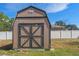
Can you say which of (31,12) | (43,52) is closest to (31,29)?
(31,12)

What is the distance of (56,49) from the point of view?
259 ft

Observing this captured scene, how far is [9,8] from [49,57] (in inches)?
65.2

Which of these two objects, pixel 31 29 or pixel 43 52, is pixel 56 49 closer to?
pixel 43 52

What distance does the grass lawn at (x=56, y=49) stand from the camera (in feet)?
258

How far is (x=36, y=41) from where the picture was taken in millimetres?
78938

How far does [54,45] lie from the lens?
259ft

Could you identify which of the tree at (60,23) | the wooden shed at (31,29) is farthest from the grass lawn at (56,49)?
the tree at (60,23)

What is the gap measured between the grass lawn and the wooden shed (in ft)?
0.55

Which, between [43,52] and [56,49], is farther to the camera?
[56,49]

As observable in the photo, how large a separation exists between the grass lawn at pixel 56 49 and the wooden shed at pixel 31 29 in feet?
0.55

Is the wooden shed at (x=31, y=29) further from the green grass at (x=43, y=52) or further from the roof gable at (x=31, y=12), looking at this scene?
the green grass at (x=43, y=52)

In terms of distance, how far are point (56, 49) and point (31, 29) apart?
839 mm

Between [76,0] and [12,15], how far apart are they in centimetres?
173

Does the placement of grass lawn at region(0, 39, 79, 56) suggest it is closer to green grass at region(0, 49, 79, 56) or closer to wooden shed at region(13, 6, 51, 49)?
green grass at region(0, 49, 79, 56)
